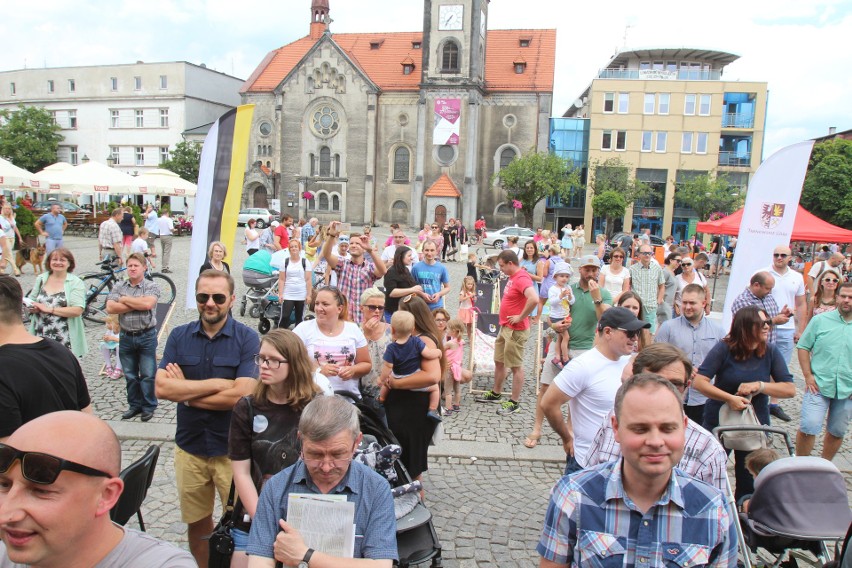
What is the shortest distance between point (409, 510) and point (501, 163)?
1854 inches

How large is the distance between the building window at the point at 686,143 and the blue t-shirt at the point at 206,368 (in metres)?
51.9

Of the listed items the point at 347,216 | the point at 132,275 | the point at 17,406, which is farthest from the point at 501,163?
the point at 17,406

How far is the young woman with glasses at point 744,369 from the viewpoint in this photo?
4562mm

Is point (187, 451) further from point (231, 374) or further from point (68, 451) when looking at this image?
point (68, 451)

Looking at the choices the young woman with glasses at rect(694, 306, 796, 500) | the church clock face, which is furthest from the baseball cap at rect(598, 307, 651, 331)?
the church clock face

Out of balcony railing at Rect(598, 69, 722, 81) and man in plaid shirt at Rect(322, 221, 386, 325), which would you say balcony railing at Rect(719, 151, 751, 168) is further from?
man in plaid shirt at Rect(322, 221, 386, 325)

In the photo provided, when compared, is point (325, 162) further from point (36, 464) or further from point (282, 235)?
point (36, 464)

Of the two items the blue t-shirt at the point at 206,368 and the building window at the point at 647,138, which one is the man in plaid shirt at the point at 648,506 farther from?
the building window at the point at 647,138

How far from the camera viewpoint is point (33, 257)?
14547 millimetres

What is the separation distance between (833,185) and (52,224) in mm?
46182

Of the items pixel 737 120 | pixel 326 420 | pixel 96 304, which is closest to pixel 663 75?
pixel 737 120

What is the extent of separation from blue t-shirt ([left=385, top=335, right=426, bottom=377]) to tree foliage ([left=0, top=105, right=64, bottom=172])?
2597 inches

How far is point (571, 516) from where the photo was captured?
207 cm

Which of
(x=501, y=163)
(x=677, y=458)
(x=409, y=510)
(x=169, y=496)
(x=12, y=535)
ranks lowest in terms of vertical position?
(x=169, y=496)
